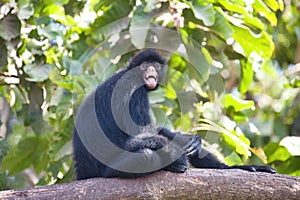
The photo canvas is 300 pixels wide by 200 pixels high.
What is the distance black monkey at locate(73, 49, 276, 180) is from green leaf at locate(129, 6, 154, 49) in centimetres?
85

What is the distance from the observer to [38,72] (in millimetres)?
7828

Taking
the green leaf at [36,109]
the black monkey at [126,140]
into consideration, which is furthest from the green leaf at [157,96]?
the green leaf at [36,109]

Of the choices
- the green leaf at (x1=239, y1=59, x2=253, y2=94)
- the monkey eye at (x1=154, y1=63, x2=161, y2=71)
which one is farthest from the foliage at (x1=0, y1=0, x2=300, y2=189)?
the monkey eye at (x1=154, y1=63, x2=161, y2=71)

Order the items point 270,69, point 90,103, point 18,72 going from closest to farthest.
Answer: point 90,103 < point 18,72 < point 270,69

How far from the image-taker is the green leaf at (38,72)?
7.76 metres

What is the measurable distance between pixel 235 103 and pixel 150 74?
166 cm

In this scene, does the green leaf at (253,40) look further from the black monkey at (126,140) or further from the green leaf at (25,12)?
the green leaf at (25,12)

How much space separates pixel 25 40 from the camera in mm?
8344

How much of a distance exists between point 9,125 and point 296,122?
5.16 m

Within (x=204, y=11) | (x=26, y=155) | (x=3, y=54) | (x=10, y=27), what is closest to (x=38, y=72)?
(x=3, y=54)

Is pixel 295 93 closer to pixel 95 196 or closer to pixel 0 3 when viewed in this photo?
pixel 0 3

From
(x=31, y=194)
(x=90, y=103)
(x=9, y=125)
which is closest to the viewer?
(x=31, y=194)

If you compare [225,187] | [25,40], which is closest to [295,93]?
[25,40]

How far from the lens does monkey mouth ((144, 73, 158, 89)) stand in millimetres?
7250
